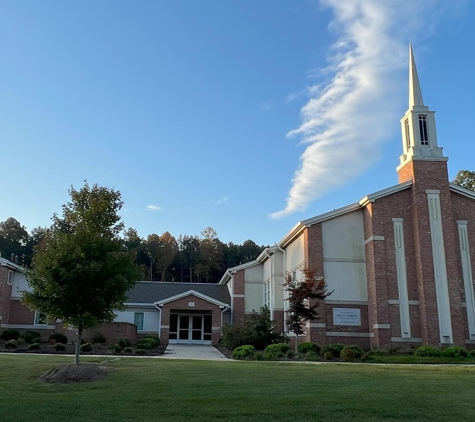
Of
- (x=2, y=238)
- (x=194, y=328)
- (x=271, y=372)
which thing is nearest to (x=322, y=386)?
(x=271, y=372)

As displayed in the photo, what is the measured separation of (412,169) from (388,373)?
16.3m

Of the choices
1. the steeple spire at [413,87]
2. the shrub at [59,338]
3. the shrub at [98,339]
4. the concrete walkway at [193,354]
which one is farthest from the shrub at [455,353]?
the shrub at [59,338]

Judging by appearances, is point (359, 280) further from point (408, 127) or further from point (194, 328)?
point (194, 328)

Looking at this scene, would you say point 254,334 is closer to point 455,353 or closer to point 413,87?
point 455,353

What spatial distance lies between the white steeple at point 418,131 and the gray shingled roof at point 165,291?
64.2ft

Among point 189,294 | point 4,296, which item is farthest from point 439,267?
point 4,296

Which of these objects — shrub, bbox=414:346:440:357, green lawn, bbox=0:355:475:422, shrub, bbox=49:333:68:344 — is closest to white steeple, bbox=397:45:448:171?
shrub, bbox=414:346:440:357

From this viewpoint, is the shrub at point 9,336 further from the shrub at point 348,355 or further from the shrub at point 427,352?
the shrub at point 427,352

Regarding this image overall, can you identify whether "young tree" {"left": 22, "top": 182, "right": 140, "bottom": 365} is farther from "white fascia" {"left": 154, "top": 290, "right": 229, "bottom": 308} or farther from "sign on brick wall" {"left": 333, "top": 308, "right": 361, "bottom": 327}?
"white fascia" {"left": 154, "top": 290, "right": 229, "bottom": 308}

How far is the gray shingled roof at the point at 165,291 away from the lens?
4056cm

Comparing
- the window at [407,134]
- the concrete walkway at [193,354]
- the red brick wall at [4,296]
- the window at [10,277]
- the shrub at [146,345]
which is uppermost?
the window at [407,134]

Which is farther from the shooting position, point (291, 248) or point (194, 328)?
point (194, 328)

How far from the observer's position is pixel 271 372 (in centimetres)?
1433

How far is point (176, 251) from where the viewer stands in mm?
84625
